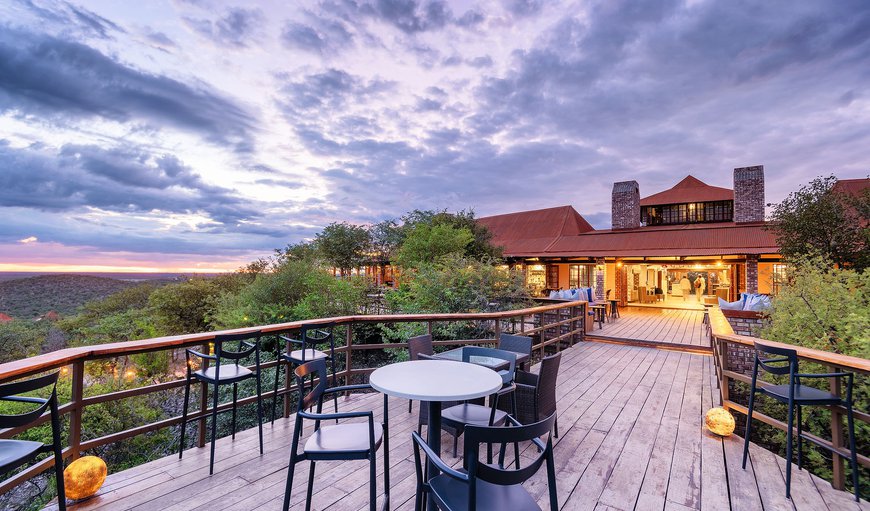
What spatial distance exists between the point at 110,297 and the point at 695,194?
33693 mm

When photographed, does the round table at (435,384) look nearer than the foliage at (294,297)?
Yes

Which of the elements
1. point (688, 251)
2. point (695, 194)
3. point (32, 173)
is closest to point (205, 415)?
point (32, 173)

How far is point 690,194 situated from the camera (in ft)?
69.4

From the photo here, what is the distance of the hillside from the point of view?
18.2m

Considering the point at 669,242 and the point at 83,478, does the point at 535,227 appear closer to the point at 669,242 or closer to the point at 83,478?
the point at 669,242

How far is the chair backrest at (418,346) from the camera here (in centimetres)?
335

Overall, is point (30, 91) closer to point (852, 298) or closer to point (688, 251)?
point (852, 298)

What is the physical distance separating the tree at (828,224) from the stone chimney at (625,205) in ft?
22.4

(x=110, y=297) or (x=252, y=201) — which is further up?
(x=252, y=201)

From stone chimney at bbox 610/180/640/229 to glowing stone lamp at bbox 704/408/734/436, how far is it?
16723 mm

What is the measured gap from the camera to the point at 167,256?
17312 millimetres

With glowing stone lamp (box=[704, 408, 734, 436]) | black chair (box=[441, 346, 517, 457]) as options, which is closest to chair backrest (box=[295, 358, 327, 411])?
black chair (box=[441, 346, 517, 457])

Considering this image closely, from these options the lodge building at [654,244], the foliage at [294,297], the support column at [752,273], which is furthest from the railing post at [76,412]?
the support column at [752,273]

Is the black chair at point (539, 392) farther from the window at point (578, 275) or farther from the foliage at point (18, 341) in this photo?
the foliage at point (18, 341)
